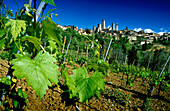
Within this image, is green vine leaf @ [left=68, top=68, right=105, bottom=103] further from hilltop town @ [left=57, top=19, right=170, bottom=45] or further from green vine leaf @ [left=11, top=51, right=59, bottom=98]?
hilltop town @ [left=57, top=19, right=170, bottom=45]

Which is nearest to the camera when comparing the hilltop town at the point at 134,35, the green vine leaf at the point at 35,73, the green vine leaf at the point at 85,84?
the green vine leaf at the point at 35,73

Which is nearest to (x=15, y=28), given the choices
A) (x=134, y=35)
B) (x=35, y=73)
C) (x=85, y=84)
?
(x=35, y=73)

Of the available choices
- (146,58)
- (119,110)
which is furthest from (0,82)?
(146,58)

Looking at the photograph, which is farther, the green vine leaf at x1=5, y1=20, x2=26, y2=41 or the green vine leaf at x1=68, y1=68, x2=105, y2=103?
the green vine leaf at x1=68, y1=68, x2=105, y2=103

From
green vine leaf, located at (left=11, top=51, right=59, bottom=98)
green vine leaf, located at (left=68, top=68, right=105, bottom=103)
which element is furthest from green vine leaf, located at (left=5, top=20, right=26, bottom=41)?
green vine leaf, located at (left=68, top=68, right=105, bottom=103)

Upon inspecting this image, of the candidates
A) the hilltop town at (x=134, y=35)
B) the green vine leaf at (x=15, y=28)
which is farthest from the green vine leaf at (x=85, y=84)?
the hilltop town at (x=134, y=35)

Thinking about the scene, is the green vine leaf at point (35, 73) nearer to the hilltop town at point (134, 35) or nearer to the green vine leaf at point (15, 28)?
the green vine leaf at point (15, 28)

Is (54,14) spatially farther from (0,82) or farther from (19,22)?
(0,82)

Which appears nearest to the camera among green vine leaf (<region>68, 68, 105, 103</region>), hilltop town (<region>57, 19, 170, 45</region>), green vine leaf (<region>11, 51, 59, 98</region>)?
green vine leaf (<region>11, 51, 59, 98</region>)

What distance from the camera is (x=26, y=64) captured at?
17.1 inches

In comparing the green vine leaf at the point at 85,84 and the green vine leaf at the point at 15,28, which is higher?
the green vine leaf at the point at 15,28

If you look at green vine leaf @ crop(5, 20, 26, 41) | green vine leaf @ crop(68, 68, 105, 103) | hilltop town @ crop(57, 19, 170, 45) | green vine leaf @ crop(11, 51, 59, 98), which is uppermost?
hilltop town @ crop(57, 19, 170, 45)

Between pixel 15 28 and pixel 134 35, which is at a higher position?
pixel 134 35

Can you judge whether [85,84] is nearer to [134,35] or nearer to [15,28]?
[15,28]
